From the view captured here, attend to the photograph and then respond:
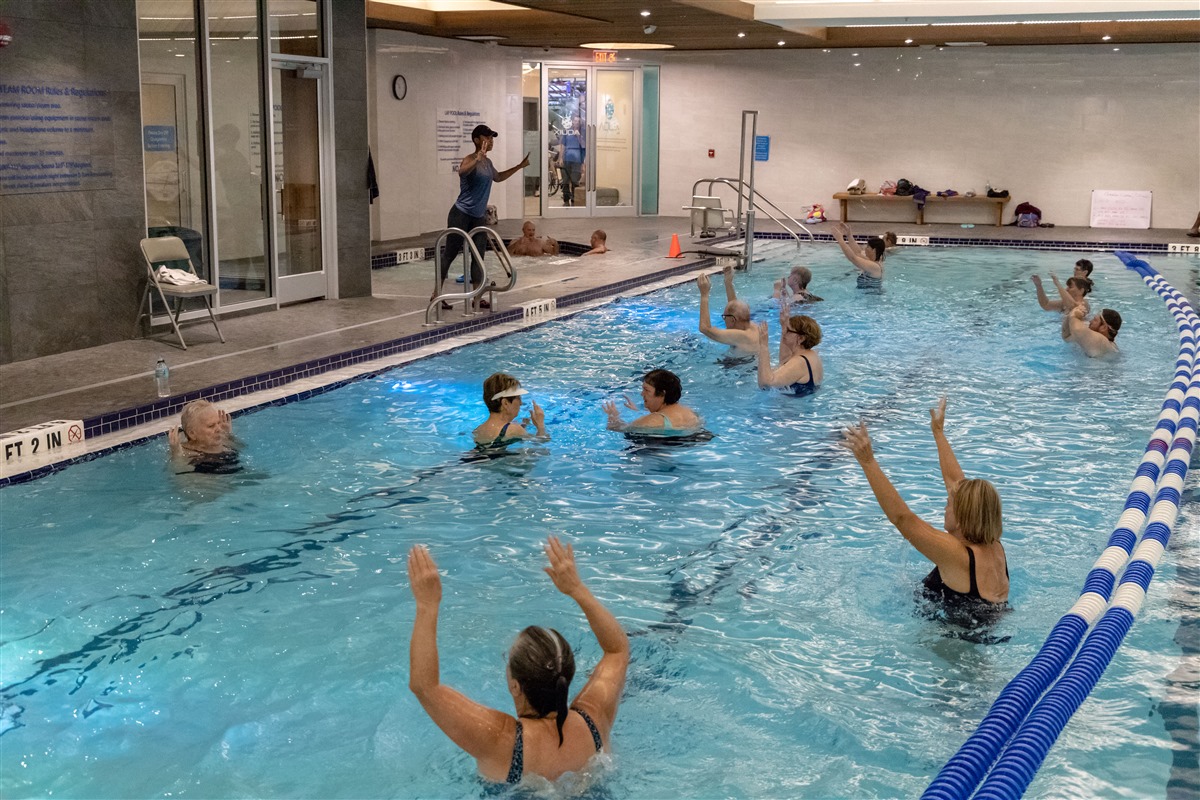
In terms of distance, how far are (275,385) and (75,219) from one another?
2119 mm

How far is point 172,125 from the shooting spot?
32.4 feet

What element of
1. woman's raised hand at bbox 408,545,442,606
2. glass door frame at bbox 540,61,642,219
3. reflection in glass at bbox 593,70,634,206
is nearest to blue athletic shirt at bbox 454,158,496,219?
woman's raised hand at bbox 408,545,442,606

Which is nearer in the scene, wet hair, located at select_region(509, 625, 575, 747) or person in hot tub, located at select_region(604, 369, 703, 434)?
wet hair, located at select_region(509, 625, 575, 747)

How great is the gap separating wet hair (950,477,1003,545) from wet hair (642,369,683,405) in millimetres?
2892

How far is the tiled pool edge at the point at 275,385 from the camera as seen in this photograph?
684 centimetres

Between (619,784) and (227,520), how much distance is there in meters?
3.19

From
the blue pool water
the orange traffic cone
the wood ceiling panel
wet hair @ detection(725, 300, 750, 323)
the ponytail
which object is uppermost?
the wood ceiling panel

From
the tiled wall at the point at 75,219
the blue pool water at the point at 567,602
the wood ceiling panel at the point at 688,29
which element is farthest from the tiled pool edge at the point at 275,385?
the wood ceiling panel at the point at 688,29

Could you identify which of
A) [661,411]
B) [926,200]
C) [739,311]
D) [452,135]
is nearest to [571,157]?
[452,135]

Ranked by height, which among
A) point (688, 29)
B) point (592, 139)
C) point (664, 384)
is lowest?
point (664, 384)

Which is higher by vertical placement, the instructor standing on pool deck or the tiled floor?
the instructor standing on pool deck

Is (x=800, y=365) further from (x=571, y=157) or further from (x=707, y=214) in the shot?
(x=571, y=157)

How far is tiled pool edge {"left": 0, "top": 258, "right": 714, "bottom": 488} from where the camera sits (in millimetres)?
6838

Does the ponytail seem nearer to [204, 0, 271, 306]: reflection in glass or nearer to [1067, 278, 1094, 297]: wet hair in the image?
[204, 0, 271, 306]: reflection in glass
